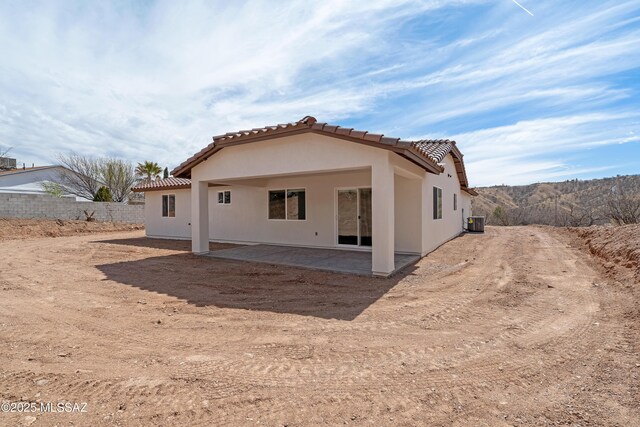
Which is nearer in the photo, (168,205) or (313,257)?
(313,257)

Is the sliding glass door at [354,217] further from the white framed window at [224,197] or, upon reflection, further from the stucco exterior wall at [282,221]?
the white framed window at [224,197]

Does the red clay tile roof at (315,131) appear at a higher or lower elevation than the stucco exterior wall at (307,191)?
higher

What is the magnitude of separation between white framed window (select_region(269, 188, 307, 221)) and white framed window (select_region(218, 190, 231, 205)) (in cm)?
246

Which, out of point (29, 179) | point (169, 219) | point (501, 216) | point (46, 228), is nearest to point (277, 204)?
point (169, 219)

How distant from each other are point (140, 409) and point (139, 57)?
10416 mm

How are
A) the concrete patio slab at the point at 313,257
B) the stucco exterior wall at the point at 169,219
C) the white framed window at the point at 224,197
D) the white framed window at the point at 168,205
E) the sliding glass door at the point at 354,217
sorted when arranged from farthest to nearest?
the white framed window at the point at 168,205, the stucco exterior wall at the point at 169,219, the white framed window at the point at 224,197, the sliding glass door at the point at 354,217, the concrete patio slab at the point at 313,257

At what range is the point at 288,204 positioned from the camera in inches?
519

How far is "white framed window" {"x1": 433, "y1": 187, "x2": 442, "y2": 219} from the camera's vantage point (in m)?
12.4

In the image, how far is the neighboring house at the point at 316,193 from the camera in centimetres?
765

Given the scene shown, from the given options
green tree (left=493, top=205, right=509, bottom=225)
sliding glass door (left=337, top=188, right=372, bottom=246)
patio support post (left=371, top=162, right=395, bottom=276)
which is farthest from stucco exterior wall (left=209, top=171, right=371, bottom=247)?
green tree (left=493, top=205, right=509, bottom=225)

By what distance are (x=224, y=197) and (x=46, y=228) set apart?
12.3 meters

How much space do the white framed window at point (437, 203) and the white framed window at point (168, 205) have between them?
1265 centimetres

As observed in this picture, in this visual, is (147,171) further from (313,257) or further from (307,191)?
(313,257)

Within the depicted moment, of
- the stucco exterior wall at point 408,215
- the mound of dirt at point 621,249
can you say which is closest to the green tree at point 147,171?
the stucco exterior wall at point 408,215
